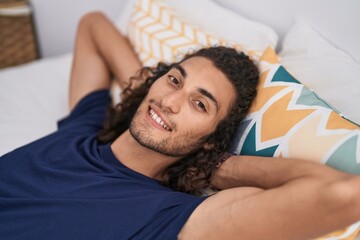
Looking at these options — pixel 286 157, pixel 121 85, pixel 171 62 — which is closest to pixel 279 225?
pixel 286 157

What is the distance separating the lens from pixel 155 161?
1.05 meters

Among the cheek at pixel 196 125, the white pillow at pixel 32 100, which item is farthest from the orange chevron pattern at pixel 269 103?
the white pillow at pixel 32 100

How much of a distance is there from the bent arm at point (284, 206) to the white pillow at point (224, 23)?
54 centimetres

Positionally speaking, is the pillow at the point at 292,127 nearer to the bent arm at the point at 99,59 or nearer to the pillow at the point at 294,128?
the pillow at the point at 294,128

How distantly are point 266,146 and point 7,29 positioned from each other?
155 cm

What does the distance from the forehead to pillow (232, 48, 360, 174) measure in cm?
8

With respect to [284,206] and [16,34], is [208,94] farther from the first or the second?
[16,34]

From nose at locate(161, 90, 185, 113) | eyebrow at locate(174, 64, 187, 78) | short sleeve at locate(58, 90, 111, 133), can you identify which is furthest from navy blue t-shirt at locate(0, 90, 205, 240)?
eyebrow at locate(174, 64, 187, 78)

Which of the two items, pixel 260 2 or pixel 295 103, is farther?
pixel 260 2

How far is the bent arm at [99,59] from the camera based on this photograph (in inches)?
53.7

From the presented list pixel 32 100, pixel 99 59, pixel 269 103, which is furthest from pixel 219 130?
pixel 32 100

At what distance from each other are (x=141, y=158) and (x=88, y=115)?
337 mm

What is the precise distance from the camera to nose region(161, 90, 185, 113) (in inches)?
38.4

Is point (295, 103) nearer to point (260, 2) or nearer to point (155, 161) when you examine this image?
point (155, 161)
